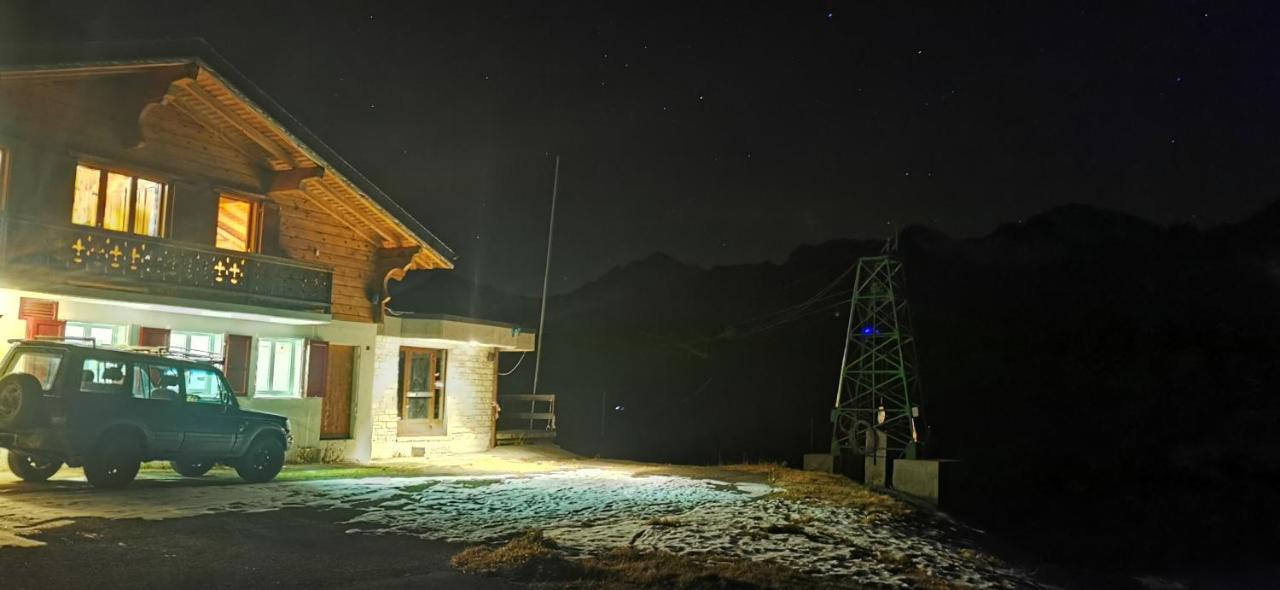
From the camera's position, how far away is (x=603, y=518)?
42.2 feet

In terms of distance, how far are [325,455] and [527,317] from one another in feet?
176

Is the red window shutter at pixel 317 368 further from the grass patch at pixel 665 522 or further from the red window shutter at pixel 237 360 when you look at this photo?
the grass patch at pixel 665 522

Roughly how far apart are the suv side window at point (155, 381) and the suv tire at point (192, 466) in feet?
3.80

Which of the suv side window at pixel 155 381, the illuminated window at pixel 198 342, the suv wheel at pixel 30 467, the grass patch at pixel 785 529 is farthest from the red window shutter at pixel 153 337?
the grass patch at pixel 785 529

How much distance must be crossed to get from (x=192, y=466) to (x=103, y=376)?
2.75m

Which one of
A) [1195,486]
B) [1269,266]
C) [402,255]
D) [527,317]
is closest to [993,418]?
[1195,486]

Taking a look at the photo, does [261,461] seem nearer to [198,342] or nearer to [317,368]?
[198,342]

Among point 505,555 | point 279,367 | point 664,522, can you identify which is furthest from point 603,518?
point 279,367

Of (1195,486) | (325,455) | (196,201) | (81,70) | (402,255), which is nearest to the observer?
→ (81,70)

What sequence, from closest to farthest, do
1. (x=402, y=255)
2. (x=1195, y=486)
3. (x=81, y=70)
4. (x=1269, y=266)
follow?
(x=81, y=70) < (x=402, y=255) < (x=1195, y=486) < (x=1269, y=266)

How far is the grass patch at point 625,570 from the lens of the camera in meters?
8.94

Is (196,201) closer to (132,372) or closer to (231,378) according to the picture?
(231,378)

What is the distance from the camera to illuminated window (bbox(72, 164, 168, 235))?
18172 millimetres

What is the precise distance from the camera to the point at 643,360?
7588 centimetres
